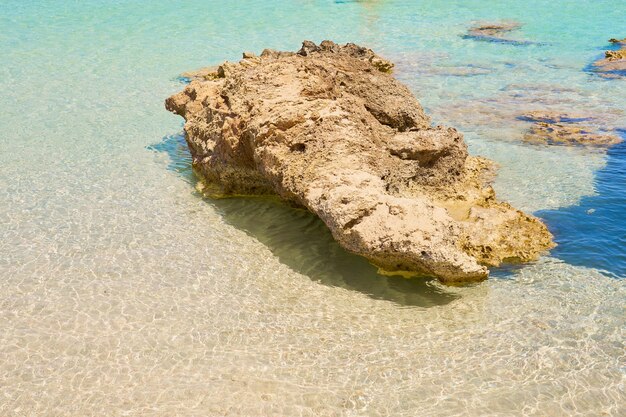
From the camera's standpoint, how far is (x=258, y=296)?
23.0ft

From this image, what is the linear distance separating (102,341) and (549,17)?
72.5ft

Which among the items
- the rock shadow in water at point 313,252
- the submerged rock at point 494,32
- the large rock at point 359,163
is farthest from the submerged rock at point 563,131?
the submerged rock at point 494,32

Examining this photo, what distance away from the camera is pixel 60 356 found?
19.9 ft

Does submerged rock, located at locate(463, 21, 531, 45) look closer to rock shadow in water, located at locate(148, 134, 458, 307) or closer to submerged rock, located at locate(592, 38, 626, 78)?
submerged rock, located at locate(592, 38, 626, 78)

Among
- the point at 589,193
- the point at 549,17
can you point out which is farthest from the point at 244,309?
the point at 549,17

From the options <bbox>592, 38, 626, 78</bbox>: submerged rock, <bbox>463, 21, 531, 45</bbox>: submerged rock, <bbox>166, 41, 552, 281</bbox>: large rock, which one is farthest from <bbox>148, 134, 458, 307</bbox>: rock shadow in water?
<bbox>463, 21, 531, 45</bbox>: submerged rock

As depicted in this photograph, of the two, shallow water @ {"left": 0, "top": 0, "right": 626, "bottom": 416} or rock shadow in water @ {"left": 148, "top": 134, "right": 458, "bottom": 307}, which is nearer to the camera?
shallow water @ {"left": 0, "top": 0, "right": 626, "bottom": 416}

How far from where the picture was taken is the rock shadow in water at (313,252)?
6977mm

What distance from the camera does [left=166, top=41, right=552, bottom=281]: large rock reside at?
6.94 meters

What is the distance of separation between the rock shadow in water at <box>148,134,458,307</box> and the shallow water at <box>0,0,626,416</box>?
0.03 m

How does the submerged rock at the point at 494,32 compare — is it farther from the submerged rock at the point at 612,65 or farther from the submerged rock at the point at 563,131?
the submerged rock at the point at 563,131

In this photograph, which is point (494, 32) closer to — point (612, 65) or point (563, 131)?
point (612, 65)

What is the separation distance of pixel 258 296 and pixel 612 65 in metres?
13.3

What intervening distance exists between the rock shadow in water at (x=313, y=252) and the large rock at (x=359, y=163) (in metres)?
0.20
